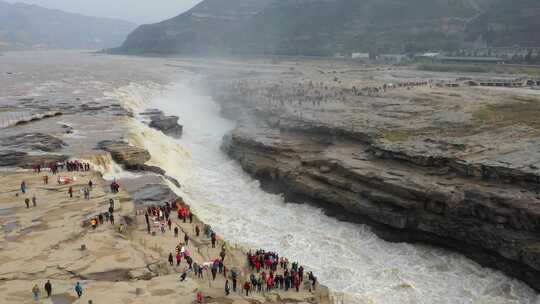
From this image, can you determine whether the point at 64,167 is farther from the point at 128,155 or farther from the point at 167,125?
the point at 167,125

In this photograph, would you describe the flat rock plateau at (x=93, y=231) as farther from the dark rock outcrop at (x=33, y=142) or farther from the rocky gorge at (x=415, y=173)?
the rocky gorge at (x=415, y=173)

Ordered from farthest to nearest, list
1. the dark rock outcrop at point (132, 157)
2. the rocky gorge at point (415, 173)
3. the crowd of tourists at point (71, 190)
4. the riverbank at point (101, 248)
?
the dark rock outcrop at point (132, 157)
the rocky gorge at point (415, 173)
the riverbank at point (101, 248)
the crowd of tourists at point (71, 190)

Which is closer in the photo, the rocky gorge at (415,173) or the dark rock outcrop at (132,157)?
the rocky gorge at (415,173)

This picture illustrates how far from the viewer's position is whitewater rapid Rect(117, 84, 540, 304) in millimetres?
26219

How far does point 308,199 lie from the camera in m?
37.8

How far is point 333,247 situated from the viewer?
Answer: 3108 centimetres

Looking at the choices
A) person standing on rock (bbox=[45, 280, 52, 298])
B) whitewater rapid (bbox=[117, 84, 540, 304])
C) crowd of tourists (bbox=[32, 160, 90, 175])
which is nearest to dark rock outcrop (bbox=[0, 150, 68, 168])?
crowd of tourists (bbox=[32, 160, 90, 175])

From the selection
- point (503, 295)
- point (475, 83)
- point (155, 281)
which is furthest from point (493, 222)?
point (475, 83)

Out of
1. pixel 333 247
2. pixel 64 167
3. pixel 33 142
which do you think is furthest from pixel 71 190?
pixel 333 247

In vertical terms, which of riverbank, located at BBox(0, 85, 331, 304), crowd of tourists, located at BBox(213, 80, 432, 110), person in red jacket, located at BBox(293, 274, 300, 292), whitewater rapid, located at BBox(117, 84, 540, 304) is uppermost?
crowd of tourists, located at BBox(213, 80, 432, 110)

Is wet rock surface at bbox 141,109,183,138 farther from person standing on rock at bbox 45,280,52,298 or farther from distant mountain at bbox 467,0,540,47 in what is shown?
distant mountain at bbox 467,0,540,47

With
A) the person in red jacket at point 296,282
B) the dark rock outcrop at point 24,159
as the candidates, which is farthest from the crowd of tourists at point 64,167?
the person in red jacket at point 296,282

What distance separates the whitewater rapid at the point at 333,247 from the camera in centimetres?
2622

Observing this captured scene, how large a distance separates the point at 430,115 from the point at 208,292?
1242 inches
